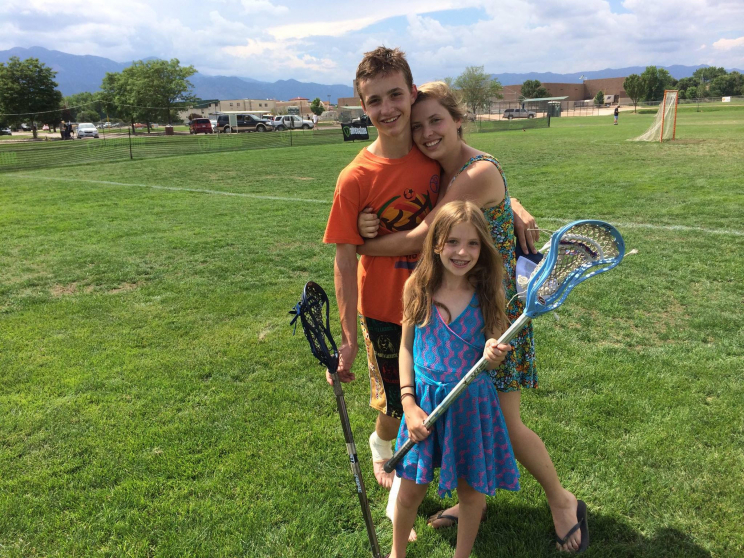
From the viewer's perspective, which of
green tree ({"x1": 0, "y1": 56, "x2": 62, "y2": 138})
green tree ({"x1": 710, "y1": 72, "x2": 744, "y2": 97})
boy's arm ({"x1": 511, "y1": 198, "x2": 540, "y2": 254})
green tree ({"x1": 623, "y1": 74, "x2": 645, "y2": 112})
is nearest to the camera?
boy's arm ({"x1": 511, "y1": 198, "x2": 540, "y2": 254})

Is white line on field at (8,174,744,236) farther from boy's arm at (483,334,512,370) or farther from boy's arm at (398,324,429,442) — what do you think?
boy's arm at (483,334,512,370)

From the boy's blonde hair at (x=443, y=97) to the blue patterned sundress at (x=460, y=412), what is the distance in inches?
31.5

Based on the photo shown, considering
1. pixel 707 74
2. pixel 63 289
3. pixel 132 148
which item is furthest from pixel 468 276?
pixel 707 74

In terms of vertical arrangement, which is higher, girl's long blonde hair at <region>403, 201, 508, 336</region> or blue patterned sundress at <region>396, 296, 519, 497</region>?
girl's long blonde hair at <region>403, 201, 508, 336</region>

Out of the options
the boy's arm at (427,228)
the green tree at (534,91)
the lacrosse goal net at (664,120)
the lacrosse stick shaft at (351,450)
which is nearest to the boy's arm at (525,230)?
the boy's arm at (427,228)

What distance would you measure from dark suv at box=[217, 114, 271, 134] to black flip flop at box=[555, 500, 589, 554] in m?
44.0

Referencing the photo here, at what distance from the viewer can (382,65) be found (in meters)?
2.07

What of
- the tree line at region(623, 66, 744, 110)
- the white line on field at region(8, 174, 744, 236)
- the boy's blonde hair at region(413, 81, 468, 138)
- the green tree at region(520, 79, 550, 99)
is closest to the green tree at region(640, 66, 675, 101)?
the tree line at region(623, 66, 744, 110)

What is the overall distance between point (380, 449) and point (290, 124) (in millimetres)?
44773

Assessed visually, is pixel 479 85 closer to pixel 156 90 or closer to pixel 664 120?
pixel 156 90

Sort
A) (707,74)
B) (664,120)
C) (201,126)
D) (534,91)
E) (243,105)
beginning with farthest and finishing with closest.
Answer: (707,74)
(243,105)
(534,91)
(201,126)
(664,120)

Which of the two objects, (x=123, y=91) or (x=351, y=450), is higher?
(x=123, y=91)

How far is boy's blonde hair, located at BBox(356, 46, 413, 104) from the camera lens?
207 cm

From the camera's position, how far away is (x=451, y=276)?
207 centimetres
